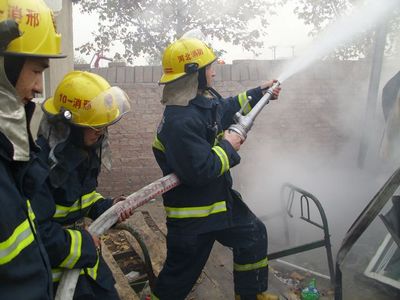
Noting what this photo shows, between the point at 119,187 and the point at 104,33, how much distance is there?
5036 millimetres

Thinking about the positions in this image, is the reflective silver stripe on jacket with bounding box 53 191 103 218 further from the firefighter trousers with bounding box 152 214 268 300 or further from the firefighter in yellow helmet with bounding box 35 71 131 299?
the firefighter trousers with bounding box 152 214 268 300

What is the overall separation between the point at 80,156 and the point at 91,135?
0.54 feet

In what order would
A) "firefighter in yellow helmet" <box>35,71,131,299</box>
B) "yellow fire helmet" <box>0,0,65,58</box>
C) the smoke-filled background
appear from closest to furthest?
"yellow fire helmet" <box>0,0,65,58</box> → "firefighter in yellow helmet" <box>35,71,131,299</box> → the smoke-filled background

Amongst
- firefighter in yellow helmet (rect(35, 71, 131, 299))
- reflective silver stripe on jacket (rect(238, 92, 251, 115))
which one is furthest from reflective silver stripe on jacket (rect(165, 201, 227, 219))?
reflective silver stripe on jacket (rect(238, 92, 251, 115))

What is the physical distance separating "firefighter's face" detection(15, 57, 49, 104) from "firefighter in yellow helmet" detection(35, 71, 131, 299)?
24.6 inches

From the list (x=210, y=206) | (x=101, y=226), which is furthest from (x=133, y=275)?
(x=101, y=226)

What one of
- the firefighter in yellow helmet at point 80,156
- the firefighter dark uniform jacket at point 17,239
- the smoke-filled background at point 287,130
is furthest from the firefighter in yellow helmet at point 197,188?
the smoke-filled background at point 287,130

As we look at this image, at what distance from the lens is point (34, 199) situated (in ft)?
5.53

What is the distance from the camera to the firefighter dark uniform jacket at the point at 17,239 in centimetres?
116

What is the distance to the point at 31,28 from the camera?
4.57ft

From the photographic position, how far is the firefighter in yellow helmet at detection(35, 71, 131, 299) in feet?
6.13

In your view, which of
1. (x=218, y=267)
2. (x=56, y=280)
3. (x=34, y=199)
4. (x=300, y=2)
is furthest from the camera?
(x=300, y=2)

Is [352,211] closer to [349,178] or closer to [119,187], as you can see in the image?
[349,178]

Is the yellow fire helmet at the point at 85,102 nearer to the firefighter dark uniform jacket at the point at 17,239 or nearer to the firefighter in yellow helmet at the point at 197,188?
the firefighter in yellow helmet at the point at 197,188
